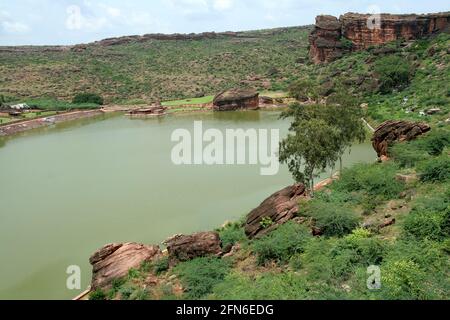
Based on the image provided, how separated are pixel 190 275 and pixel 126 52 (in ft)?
302

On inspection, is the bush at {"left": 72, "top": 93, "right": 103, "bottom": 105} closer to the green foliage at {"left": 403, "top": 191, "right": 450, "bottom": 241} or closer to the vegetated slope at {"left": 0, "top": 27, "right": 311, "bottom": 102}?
the vegetated slope at {"left": 0, "top": 27, "right": 311, "bottom": 102}

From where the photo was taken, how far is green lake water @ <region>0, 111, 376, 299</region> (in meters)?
16.4

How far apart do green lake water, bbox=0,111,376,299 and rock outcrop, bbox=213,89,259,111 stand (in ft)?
62.9

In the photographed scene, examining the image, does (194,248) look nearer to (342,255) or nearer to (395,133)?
(342,255)

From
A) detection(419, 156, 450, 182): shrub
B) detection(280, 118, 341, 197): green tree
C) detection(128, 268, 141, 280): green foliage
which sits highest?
detection(280, 118, 341, 197): green tree

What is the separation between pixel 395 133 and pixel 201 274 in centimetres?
1438

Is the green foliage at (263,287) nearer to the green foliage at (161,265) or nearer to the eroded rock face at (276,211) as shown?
the green foliage at (161,265)

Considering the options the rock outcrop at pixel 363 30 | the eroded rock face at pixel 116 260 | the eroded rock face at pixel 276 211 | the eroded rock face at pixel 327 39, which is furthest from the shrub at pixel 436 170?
the eroded rock face at pixel 327 39

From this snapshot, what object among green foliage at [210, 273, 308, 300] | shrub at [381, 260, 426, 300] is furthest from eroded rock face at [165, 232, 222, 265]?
shrub at [381, 260, 426, 300]

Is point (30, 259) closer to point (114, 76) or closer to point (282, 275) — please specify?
point (282, 275)

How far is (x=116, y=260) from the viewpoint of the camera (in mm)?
14492

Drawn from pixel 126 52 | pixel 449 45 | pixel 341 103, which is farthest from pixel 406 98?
pixel 126 52

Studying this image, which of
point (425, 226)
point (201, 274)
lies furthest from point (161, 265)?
point (425, 226)

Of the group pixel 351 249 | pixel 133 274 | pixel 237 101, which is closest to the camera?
pixel 351 249
